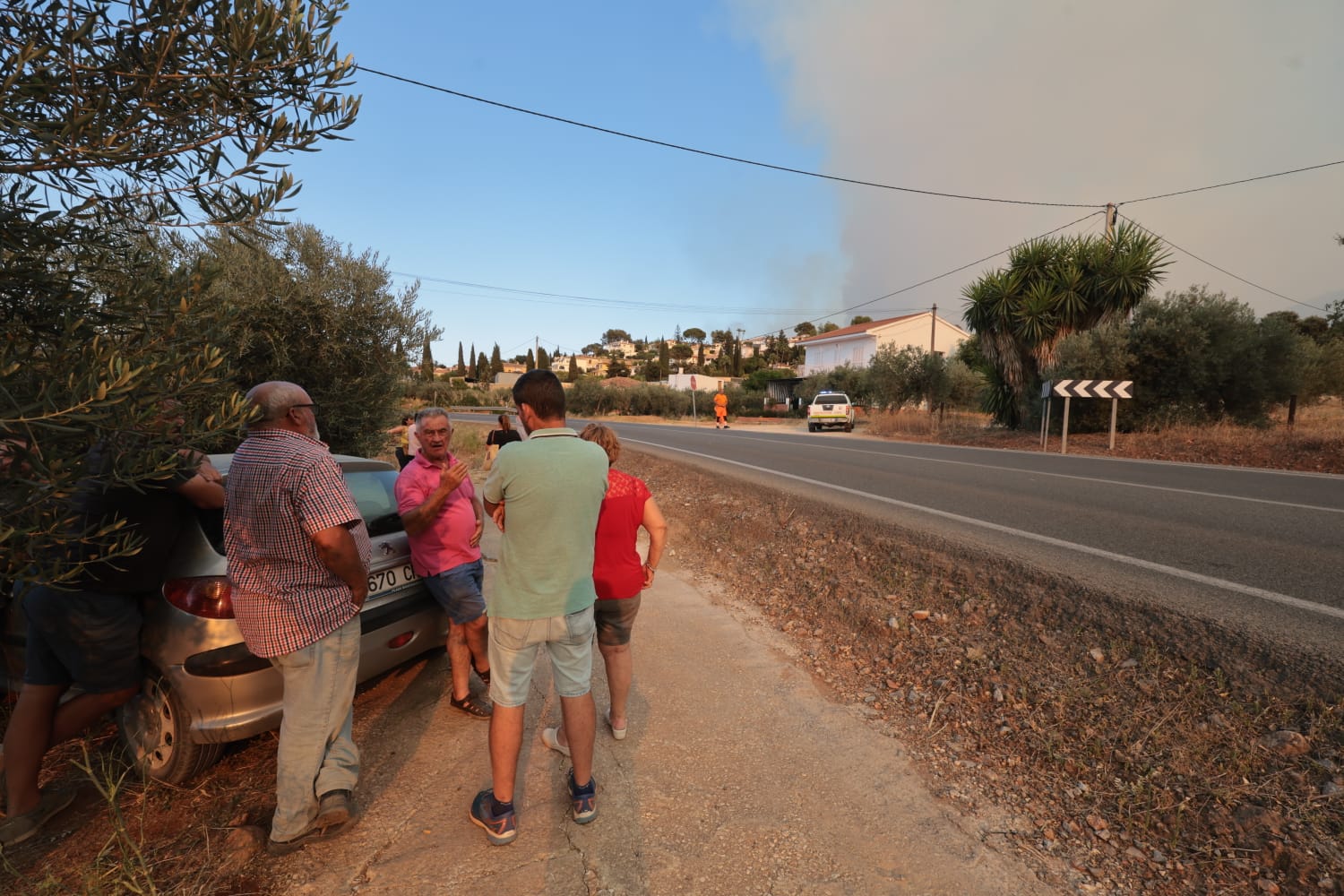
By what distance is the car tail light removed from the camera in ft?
9.29

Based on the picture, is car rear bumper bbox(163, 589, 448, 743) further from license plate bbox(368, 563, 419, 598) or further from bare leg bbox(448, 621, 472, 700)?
bare leg bbox(448, 621, 472, 700)

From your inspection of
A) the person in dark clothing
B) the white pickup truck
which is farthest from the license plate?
the white pickup truck

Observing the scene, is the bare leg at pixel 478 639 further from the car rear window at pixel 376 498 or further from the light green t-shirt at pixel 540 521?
the light green t-shirt at pixel 540 521

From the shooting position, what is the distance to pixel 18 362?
60.5 inches

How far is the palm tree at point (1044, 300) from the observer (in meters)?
20.1

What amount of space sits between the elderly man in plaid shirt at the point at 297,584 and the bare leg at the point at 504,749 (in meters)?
0.64

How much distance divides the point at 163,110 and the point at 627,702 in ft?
11.1

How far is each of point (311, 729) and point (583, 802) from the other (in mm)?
1133

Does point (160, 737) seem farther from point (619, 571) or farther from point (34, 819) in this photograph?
point (619, 571)

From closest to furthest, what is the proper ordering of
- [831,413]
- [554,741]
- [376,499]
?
[554,741]
[376,499]
[831,413]

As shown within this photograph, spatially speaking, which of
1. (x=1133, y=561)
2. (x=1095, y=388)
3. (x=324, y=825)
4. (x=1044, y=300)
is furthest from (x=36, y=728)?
(x=1044, y=300)

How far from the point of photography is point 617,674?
3.37 meters

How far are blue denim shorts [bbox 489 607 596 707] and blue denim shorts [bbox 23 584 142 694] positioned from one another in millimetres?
1543

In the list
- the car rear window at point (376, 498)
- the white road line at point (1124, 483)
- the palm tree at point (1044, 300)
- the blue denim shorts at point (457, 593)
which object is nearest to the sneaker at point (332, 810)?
the blue denim shorts at point (457, 593)
